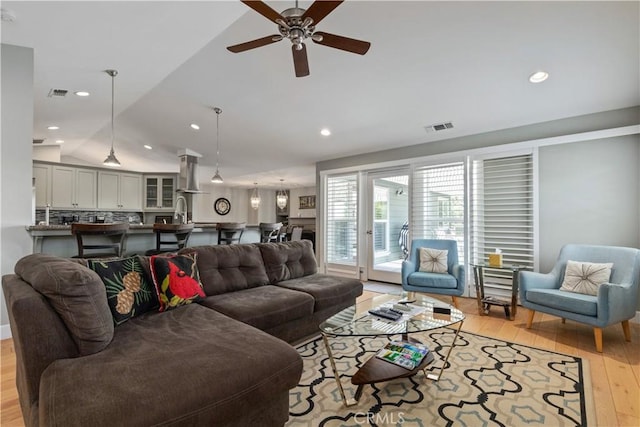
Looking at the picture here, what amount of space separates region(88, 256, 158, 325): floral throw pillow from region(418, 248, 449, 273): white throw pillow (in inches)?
130

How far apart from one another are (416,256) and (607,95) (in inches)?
109

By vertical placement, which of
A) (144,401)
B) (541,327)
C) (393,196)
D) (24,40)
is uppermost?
(24,40)

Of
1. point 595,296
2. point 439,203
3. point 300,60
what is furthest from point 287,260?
point 595,296

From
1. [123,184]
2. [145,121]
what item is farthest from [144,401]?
[123,184]

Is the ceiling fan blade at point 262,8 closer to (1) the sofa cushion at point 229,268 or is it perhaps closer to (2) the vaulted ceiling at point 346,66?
(2) the vaulted ceiling at point 346,66

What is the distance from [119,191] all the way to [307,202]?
5610 mm

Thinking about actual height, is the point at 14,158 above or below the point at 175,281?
above

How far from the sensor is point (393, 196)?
5.42m

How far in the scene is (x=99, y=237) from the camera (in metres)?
3.30

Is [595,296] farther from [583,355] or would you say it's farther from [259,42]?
[259,42]

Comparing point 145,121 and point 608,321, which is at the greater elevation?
point 145,121

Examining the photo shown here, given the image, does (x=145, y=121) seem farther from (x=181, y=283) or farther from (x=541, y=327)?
(x=541, y=327)

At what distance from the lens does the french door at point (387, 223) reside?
5.30m

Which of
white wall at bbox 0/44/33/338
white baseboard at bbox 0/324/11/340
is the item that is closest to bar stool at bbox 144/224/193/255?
white wall at bbox 0/44/33/338
